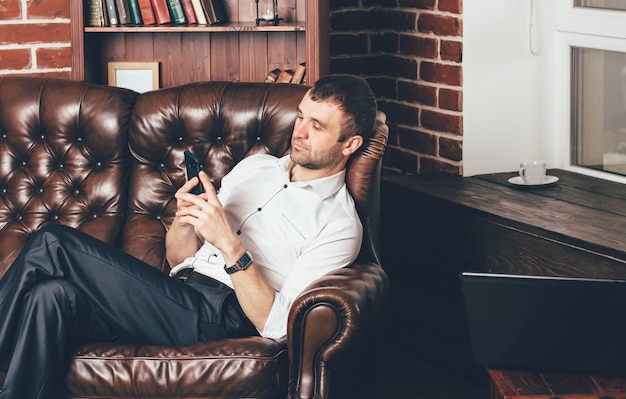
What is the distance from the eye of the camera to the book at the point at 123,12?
3.47 m

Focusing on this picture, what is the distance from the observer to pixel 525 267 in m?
2.88

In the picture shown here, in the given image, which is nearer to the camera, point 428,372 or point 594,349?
point 594,349

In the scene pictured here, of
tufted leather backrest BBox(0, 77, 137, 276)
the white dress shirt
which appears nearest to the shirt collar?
the white dress shirt

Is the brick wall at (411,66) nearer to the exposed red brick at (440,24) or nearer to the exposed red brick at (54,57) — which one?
the exposed red brick at (440,24)

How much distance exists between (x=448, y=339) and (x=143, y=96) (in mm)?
1360

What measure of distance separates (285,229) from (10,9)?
156cm

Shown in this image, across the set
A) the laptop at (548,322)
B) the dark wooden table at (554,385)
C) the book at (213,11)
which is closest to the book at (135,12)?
the book at (213,11)

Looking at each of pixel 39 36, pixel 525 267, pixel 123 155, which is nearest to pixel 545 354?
pixel 525 267

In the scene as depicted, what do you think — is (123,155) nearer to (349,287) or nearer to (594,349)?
(349,287)

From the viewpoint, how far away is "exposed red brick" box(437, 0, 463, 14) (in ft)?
10.9

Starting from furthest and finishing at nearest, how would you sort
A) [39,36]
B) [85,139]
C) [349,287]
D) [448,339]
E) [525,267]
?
1. [39,36]
2. [448,339]
3. [85,139]
4. [525,267]
5. [349,287]

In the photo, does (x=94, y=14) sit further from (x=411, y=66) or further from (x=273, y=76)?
(x=411, y=66)

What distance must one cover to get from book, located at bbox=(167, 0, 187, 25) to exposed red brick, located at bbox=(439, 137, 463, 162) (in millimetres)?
1062

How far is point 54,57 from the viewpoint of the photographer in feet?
11.9
